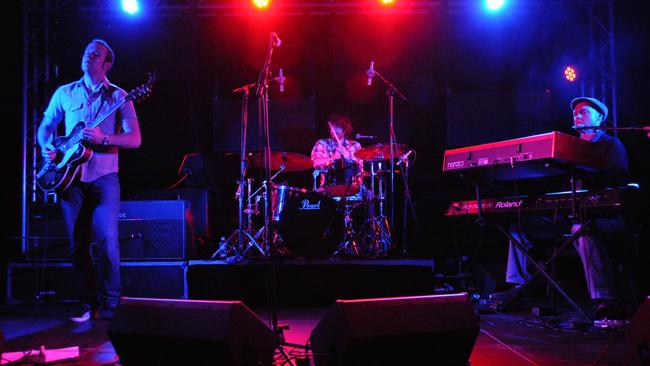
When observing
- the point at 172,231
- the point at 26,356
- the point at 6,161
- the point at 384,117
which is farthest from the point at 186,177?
the point at 26,356

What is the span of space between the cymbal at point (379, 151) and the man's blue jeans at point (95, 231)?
2.97 meters

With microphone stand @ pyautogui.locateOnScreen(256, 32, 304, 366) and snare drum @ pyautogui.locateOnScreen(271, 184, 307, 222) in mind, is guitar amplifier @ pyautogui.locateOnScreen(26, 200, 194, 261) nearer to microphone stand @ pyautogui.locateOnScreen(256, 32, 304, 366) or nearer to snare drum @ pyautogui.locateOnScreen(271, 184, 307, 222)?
snare drum @ pyautogui.locateOnScreen(271, 184, 307, 222)

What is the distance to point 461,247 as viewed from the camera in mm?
7918

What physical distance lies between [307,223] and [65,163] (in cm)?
286

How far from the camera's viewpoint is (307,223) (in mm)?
6648

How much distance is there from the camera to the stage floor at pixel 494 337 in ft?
10.4

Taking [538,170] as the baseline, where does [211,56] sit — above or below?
above

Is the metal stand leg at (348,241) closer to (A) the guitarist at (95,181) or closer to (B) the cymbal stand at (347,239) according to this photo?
(B) the cymbal stand at (347,239)

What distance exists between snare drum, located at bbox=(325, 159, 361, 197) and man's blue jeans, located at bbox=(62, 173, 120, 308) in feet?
9.19

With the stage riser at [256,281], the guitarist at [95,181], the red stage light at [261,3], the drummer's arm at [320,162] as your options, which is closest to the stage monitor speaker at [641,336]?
the stage riser at [256,281]

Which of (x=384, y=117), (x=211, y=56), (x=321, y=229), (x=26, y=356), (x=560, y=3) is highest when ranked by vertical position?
(x=560, y=3)

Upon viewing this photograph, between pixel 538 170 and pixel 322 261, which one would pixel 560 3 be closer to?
pixel 538 170

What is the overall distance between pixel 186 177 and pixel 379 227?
2.63 meters

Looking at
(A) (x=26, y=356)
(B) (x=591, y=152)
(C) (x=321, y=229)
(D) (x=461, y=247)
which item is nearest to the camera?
(A) (x=26, y=356)
